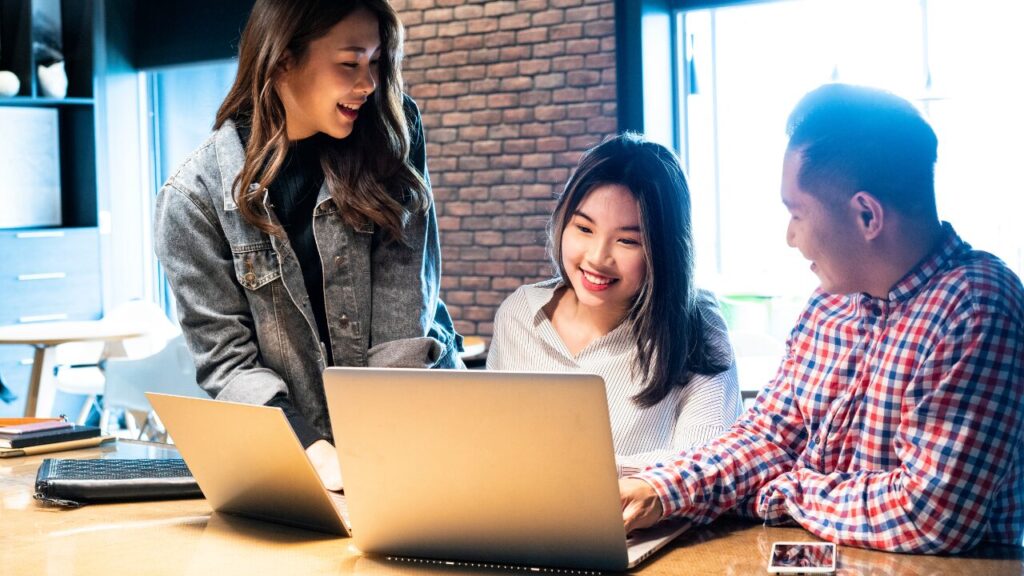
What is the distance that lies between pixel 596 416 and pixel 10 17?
Answer: 6.70 meters

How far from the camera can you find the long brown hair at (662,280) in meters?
1.92

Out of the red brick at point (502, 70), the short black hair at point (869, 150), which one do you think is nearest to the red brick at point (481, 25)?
the red brick at point (502, 70)

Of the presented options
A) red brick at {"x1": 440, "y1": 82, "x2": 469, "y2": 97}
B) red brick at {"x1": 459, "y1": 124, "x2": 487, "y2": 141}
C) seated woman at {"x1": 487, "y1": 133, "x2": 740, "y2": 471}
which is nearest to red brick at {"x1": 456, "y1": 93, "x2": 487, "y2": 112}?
red brick at {"x1": 440, "y1": 82, "x2": 469, "y2": 97}

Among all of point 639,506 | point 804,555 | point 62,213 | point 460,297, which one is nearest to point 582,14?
point 460,297

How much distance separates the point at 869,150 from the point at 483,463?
0.61 meters

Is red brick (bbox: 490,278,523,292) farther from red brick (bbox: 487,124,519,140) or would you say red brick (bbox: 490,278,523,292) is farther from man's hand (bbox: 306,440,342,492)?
man's hand (bbox: 306,440,342,492)

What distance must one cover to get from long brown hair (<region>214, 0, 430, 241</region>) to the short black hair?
2.69ft

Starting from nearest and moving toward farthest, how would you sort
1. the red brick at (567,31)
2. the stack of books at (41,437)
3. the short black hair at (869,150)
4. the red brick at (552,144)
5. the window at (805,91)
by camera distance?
the short black hair at (869,150)
the stack of books at (41,437)
the window at (805,91)
the red brick at (567,31)
the red brick at (552,144)

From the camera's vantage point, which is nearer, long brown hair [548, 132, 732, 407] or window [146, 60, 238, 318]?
long brown hair [548, 132, 732, 407]

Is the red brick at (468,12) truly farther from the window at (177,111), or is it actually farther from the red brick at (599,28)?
the window at (177,111)

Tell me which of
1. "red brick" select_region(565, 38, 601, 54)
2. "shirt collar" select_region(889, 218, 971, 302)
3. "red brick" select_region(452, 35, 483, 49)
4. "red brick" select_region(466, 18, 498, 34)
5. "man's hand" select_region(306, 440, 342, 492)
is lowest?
"man's hand" select_region(306, 440, 342, 492)

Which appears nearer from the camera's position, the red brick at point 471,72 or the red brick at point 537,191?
the red brick at point 537,191

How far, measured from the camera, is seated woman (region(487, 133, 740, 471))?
1909 mm

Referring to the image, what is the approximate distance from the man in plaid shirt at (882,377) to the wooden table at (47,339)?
173 inches
